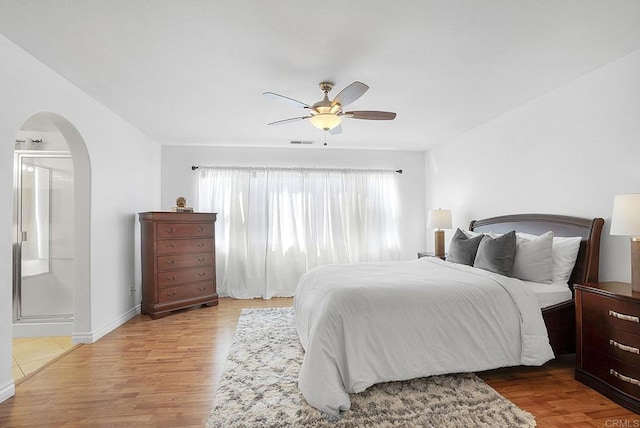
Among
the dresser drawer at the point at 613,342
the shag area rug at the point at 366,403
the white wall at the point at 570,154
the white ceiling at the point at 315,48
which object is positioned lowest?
the shag area rug at the point at 366,403

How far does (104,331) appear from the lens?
3.67 meters

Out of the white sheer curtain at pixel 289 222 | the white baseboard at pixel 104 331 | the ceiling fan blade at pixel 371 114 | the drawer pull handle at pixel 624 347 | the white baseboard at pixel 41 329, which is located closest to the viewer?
the drawer pull handle at pixel 624 347

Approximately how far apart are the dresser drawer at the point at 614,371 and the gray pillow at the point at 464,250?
4.11 ft

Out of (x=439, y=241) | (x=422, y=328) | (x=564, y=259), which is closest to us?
(x=422, y=328)

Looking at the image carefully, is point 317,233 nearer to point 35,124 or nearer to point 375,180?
point 375,180

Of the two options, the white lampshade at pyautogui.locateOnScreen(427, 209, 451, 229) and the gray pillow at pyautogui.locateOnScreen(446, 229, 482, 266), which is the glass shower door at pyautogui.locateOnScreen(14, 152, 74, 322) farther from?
the white lampshade at pyautogui.locateOnScreen(427, 209, 451, 229)

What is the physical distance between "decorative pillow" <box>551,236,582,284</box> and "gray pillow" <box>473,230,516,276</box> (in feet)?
1.09

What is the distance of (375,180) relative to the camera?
5875mm

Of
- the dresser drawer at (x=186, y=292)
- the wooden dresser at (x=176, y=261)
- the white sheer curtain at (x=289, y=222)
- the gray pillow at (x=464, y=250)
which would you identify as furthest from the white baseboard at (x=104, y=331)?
the gray pillow at (x=464, y=250)

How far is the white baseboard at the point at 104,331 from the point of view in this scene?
3428 millimetres

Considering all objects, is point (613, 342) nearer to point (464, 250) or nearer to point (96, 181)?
point (464, 250)

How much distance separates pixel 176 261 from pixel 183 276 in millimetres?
232

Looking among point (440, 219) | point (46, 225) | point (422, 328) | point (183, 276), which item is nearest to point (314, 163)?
point (440, 219)

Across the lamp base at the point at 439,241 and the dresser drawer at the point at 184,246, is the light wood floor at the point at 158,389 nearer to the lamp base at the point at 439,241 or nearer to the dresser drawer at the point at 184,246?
the dresser drawer at the point at 184,246
